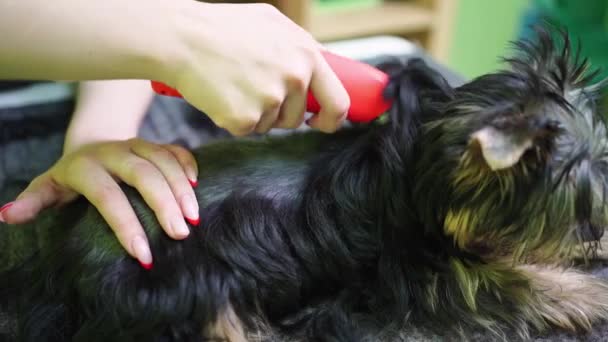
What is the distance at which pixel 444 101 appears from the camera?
105 cm

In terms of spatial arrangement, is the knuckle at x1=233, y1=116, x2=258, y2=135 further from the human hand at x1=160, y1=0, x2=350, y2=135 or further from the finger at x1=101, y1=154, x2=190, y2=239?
the finger at x1=101, y1=154, x2=190, y2=239

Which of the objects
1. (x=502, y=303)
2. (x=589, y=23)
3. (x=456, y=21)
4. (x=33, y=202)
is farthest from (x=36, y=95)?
(x=456, y=21)

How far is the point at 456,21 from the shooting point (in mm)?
3188

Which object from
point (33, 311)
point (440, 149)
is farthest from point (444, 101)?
point (33, 311)

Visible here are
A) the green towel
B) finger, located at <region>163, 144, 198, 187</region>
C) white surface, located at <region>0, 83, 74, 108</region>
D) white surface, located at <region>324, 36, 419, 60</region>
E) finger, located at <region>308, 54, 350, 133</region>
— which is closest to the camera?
finger, located at <region>308, 54, 350, 133</region>

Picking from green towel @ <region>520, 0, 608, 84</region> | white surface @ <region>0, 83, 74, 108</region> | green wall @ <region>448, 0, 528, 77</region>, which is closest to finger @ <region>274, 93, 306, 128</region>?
white surface @ <region>0, 83, 74, 108</region>

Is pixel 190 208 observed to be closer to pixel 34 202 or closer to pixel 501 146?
pixel 34 202

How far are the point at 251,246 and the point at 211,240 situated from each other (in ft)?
0.20

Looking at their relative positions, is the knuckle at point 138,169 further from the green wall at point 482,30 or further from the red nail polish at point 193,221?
the green wall at point 482,30

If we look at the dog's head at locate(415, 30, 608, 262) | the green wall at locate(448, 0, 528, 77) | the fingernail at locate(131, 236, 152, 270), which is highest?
the dog's head at locate(415, 30, 608, 262)

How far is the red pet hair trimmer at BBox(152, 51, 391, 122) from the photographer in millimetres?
1024

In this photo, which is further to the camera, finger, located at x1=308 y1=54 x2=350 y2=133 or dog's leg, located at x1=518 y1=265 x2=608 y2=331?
dog's leg, located at x1=518 y1=265 x2=608 y2=331

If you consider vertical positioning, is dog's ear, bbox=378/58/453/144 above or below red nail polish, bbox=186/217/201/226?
above

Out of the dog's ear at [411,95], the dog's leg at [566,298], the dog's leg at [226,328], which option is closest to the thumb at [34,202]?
the dog's leg at [226,328]
